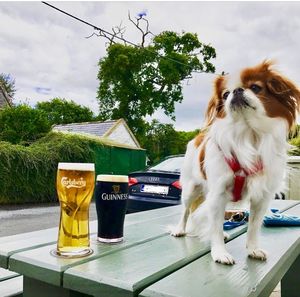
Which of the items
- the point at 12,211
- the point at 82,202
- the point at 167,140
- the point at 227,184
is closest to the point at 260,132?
the point at 227,184

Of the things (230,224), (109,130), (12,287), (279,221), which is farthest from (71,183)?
(109,130)

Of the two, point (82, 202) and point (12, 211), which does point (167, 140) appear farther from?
point (82, 202)

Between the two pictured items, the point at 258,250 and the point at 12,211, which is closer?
the point at 258,250

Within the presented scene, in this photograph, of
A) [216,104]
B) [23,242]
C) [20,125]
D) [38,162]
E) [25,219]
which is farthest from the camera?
[20,125]

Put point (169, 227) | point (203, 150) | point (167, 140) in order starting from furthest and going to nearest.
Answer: point (167, 140) → point (169, 227) → point (203, 150)

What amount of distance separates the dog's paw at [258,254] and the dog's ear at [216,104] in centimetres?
53

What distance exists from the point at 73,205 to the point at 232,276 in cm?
52

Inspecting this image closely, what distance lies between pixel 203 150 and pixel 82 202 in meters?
0.66

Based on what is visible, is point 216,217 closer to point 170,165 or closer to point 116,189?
point 116,189

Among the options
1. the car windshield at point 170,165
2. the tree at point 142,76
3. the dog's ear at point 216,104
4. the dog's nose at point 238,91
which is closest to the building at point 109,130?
the tree at point 142,76

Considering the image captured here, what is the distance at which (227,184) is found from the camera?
1.41 meters

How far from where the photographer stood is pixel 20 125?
502 inches

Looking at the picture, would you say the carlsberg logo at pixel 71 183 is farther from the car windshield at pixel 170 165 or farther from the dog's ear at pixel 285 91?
the car windshield at pixel 170 165

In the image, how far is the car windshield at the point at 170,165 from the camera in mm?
5671
